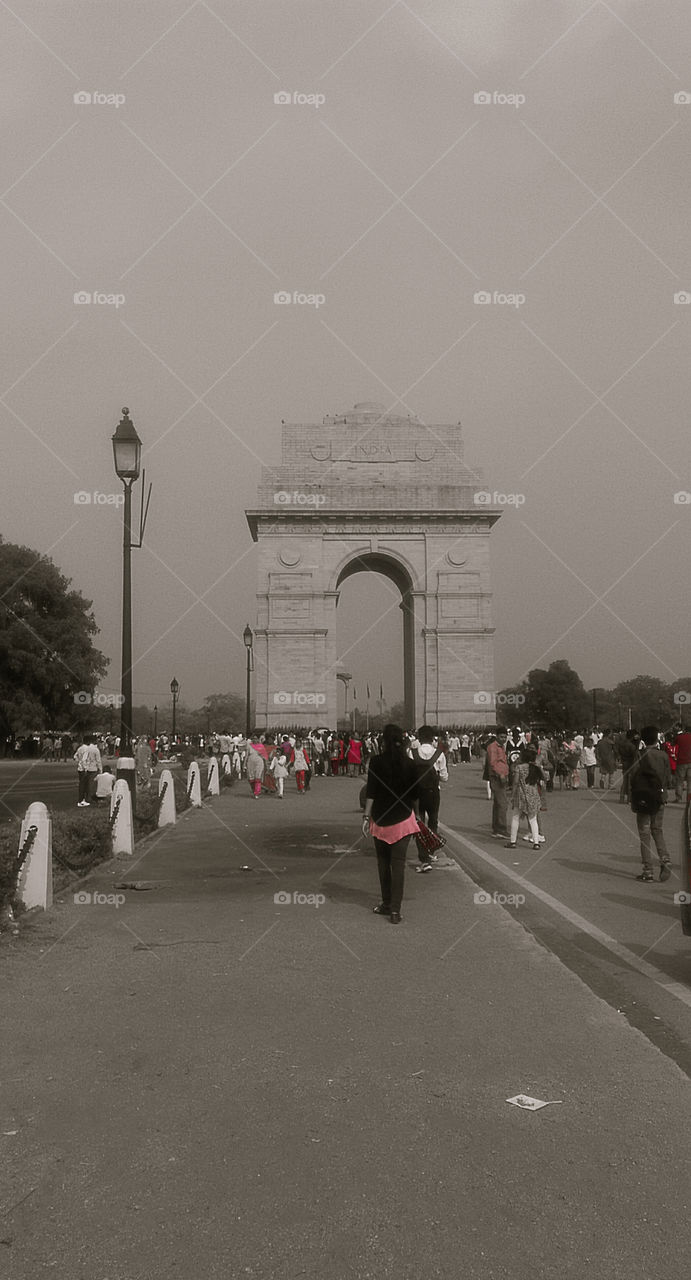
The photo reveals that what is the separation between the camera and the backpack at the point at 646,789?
455 inches

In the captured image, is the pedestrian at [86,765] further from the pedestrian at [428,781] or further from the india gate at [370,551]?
the india gate at [370,551]

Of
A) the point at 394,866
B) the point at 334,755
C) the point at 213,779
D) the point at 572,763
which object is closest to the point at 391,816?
the point at 394,866

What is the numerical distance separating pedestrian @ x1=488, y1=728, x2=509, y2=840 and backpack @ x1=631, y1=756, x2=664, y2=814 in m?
3.48

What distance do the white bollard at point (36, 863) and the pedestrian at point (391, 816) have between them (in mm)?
2753

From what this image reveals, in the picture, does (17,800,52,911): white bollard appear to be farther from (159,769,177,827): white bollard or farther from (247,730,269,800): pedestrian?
(247,730,269,800): pedestrian

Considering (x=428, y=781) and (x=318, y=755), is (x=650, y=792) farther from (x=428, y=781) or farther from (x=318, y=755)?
(x=318, y=755)

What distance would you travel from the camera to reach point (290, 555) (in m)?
49.6

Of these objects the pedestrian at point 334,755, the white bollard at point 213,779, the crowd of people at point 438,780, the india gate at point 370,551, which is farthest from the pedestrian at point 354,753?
the india gate at point 370,551

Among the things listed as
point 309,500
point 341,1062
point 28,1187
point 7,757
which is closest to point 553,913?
Result: point 341,1062

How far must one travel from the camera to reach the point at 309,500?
48.9 metres

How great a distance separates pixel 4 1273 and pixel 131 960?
4.14 metres

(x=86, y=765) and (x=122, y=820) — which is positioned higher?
(x=86, y=765)

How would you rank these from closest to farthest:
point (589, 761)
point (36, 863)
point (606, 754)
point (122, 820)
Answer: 1. point (36, 863)
2. point (122, 820)
3. point (606, 754)
4. point (589, 761)

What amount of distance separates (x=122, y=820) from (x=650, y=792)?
20.3 ft
